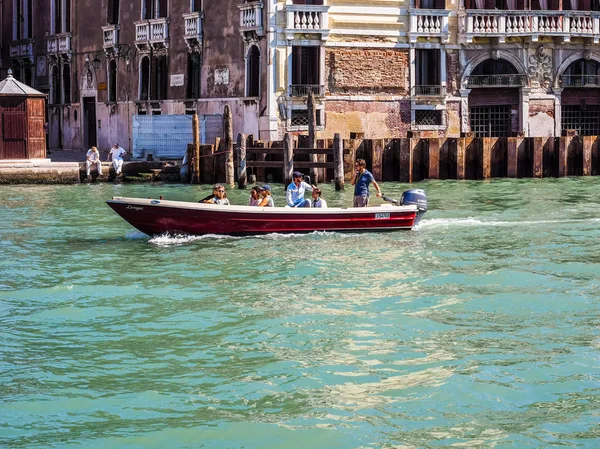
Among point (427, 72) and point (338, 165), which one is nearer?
point (338, 165)

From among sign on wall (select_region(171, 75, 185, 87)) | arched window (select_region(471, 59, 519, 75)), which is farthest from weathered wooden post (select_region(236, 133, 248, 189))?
arched window (select_region(471, 59, 519, 75))

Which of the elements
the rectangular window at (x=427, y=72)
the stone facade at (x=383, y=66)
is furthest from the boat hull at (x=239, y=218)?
the rectangular window at (x=427, y=72)

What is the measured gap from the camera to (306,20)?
1480 inches

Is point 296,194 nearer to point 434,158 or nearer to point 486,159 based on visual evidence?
point 434,158

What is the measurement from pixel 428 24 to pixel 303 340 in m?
27.5

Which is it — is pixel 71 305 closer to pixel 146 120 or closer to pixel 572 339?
pixel 572 339

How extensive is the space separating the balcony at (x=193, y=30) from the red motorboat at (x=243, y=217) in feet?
67.0

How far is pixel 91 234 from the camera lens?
2245cm

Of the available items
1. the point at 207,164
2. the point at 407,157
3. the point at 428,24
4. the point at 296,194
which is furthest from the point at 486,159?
the point at 296,194

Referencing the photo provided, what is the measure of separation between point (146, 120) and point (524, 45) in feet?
43.8

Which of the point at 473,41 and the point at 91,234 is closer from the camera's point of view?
the point at 91,234

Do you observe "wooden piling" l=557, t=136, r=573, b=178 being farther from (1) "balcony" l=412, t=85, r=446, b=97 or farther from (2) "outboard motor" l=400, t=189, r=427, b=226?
(2) "outboard motor" l=400, t=189, r=427, b=226

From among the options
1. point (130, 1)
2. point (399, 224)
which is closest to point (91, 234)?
point (399, 224)

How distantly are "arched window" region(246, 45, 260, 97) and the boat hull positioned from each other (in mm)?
17507
